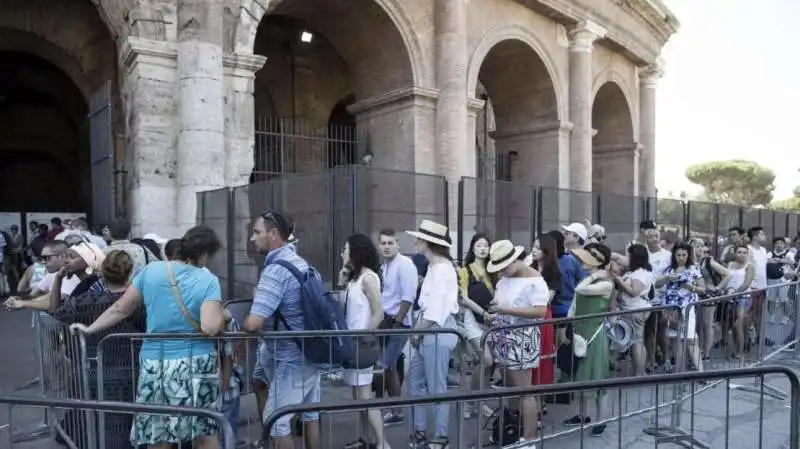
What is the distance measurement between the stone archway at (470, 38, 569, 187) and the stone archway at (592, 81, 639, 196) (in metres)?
5.64

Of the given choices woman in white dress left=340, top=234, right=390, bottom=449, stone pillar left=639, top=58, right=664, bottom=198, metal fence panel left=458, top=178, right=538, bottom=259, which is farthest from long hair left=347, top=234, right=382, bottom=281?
stone pillar left=639, top=58, right=664, bottom=198

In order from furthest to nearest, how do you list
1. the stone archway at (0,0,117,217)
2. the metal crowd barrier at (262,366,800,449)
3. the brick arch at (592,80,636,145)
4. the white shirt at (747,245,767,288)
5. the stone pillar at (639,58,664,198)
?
the stone pillar at (639,58,664,198)
the brick arch at (592,80,636,145)
the stone archway at (0,0,117,217)
the white shirt at (747,245,767,288)
the metal crowd barrier at (262,366,800,449)

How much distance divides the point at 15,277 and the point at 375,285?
12788 mm

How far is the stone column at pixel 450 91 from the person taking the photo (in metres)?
12.8

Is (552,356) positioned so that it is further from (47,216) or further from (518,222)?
(47,216)

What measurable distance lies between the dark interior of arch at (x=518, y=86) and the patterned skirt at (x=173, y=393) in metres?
14.0

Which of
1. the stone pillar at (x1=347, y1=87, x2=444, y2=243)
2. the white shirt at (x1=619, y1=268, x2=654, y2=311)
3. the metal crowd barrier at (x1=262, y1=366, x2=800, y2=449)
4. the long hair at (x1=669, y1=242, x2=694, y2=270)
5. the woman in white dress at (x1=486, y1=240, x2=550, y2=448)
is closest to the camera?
the metal crowd barrier at (x1=262, y1=366, x2=800, y2=449)

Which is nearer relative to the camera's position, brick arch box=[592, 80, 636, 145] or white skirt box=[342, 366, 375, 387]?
white skirt box=[342, 366, 375, 387]

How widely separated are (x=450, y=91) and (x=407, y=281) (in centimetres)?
846

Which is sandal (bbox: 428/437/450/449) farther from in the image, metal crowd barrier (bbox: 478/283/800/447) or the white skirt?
the white skirt

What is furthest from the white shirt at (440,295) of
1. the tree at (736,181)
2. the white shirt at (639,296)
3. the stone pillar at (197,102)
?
the tree at (736,181)

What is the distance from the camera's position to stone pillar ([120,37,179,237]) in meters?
8.91

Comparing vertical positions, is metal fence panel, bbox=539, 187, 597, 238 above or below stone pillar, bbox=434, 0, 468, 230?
below

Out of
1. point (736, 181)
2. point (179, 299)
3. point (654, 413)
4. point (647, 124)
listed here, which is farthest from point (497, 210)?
point (736, 181)
